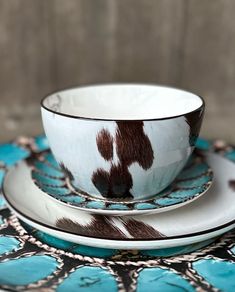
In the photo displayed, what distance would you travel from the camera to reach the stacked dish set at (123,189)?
0.36 meters

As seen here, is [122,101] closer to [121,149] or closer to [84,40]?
[121,149]

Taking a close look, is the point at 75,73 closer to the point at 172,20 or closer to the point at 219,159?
the point at 172,20

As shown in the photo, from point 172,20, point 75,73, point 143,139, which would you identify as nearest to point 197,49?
point 172,20

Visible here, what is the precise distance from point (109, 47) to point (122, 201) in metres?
0.40

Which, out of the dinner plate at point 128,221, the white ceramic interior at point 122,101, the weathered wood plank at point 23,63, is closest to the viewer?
the dinner plate at point 128,221

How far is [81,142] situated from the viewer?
1.25 feet

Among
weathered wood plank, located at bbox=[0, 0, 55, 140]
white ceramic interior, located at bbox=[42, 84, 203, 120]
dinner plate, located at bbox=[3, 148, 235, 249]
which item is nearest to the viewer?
dinner plate, located at bbox=[3, 148, 235, 249]

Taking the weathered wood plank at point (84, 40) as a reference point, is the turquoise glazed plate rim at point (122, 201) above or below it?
below

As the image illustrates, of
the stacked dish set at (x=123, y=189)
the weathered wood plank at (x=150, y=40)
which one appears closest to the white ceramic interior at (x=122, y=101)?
the stacked dish set at (x=123, y=189)

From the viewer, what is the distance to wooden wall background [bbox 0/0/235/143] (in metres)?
0.72

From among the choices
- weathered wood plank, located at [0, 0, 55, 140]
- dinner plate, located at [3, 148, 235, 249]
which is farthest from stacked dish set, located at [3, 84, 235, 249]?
weathered wood plank, located at [0, 0, 55, 140]

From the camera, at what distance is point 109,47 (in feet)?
2.45

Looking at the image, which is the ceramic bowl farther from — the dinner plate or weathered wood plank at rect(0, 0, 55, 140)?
weathered wood plank at rect(0, 0, 55, 140)

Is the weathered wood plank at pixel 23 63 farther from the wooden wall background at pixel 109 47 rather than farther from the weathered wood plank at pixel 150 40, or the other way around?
the weathered wood plank at pixel 150 40
